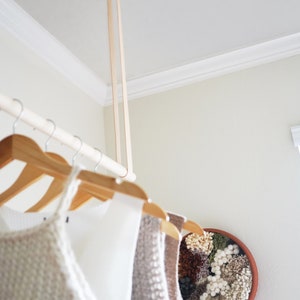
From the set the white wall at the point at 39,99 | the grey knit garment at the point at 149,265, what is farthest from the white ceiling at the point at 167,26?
the grey knit garment at the point at 149,265

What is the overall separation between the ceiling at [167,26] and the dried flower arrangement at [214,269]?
0.81 meters

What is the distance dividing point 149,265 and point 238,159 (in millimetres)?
965

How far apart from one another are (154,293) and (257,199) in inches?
36.3

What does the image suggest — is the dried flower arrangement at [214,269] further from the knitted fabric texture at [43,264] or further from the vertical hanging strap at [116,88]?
the knitted fabric texture at [43,264]

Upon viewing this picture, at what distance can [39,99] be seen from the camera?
4.84 feet

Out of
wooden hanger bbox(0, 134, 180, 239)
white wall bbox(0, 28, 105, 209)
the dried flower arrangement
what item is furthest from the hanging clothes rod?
the dried flower arrangement

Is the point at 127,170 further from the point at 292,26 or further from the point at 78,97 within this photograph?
the point at 292,26

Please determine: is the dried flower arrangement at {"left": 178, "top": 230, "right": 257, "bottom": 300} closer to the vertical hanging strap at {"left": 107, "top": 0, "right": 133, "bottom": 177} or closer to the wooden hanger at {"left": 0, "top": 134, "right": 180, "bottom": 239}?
the vertical hanging strap at {"left": 107, "top": 0, "right": 133, "bottom": 177}

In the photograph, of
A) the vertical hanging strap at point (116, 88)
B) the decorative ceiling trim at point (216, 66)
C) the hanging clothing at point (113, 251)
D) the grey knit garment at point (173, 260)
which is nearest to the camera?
the hanging clothing at point (113, 251)

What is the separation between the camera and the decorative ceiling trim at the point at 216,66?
1.62 metres

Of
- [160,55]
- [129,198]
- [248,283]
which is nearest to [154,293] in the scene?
[129,198]

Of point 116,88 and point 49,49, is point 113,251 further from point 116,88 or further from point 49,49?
point 49,49

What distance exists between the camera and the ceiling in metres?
1.37

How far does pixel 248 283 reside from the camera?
1361 millimetres
